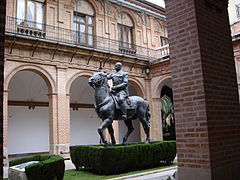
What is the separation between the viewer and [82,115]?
19062mm

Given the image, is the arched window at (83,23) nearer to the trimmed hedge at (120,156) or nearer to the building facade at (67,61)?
the building facade at (67,61)

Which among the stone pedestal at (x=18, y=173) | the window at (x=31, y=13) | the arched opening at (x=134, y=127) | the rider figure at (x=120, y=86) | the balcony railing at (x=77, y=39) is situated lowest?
the stone pedestal at (x=18, y=173)

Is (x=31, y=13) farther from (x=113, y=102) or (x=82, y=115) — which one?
(x=113, y=102)

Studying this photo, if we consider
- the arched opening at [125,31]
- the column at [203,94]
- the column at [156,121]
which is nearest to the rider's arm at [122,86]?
the column at [203,94]

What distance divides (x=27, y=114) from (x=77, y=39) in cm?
576

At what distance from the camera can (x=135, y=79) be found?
1700 cm

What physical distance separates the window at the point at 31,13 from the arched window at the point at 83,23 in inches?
82.3

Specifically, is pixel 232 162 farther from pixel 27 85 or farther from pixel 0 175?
pixel 27 85

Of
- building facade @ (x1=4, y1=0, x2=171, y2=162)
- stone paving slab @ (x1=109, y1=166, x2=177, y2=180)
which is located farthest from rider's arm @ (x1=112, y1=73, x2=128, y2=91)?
building facade @ (x1=4, y1=0, x2=171, y2=162)

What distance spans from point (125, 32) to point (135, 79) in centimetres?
350

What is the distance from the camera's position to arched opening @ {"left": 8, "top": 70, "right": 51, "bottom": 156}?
15.8 metres

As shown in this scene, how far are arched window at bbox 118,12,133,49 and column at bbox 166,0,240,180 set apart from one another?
1354 centimetres

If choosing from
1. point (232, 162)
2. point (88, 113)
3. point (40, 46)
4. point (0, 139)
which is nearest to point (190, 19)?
point (232, 162)

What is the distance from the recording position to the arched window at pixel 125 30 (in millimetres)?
17592
